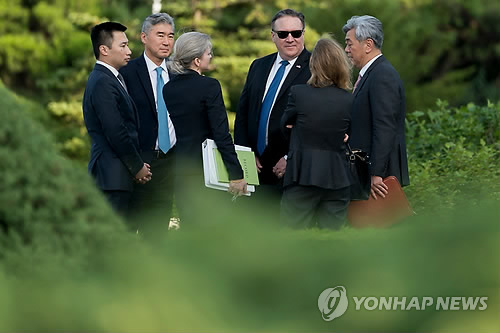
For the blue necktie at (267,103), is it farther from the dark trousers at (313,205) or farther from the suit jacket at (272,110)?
the dark trousers at (313,205)

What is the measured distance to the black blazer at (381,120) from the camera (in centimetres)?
614

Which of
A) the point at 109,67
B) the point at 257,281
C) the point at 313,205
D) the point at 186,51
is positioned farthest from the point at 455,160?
the point at 257,281

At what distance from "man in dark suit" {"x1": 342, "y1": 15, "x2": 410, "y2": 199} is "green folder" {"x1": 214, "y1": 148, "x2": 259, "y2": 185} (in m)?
0.73

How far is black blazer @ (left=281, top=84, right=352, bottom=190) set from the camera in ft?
18.9

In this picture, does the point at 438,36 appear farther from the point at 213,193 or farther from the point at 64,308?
the point at 64,308

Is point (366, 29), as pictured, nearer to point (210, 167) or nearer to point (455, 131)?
point (210, 167)

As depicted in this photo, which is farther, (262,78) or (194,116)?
(262,78)

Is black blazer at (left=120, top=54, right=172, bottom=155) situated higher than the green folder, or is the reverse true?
black blazer at (left=120, top=54, right=172, bottom=155)

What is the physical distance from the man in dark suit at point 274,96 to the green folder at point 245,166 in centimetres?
35

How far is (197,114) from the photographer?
20.3 ft

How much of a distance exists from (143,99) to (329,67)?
1.59 meters

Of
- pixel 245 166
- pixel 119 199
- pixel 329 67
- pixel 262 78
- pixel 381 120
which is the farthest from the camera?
pixel 262 78

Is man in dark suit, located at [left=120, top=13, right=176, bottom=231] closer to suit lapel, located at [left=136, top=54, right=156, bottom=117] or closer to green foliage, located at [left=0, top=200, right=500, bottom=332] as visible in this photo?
suit lapel, located at [left=136, top=54, right=156, bottom=117]

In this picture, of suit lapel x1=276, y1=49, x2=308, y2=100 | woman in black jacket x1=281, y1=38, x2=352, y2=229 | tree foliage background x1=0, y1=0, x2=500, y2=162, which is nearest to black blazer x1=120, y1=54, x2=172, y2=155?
suit lapel x1=276, y1=49, x2=308, y2=100
